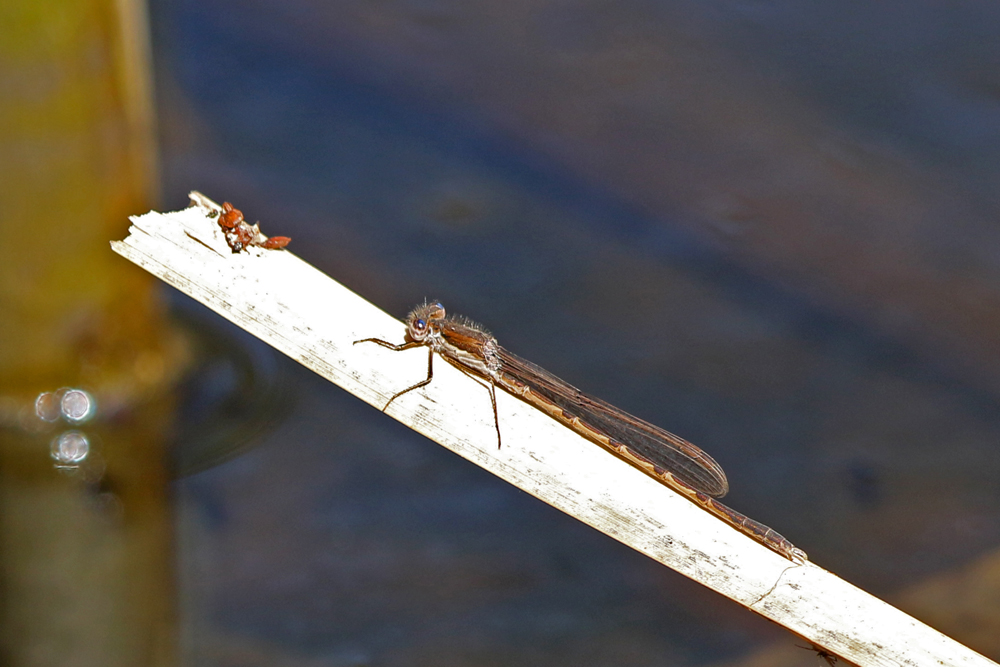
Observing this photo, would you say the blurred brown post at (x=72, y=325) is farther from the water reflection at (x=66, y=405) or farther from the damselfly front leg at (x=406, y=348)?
the damselfly front leg at (x=406, y=348)

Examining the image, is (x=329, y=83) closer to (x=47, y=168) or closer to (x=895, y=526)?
(x=47, y=168)

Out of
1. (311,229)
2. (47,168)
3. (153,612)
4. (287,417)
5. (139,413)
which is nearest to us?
(47,168)

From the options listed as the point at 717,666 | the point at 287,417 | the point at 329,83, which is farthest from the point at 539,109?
the point at 717,666

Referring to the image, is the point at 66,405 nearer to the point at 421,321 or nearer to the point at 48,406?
the point at 48,406

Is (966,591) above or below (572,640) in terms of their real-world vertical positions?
above

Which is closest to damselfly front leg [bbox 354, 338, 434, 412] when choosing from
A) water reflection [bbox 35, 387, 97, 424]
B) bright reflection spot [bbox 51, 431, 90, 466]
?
water reflection [bbox 35, 387, 97, 424]

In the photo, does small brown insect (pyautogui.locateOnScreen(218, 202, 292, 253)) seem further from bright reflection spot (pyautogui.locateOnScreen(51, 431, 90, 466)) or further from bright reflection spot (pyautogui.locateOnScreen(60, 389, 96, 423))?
bright reflection spot (pyautogui.locateOnScreen(51, 431, 90, 466))

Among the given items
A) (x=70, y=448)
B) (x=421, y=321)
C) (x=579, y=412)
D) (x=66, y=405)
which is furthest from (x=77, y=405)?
(x=579, y=412)
